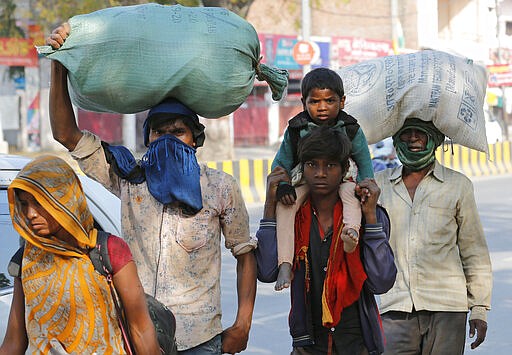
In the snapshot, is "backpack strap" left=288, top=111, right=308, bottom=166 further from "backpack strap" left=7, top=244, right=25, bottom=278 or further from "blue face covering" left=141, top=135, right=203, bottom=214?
"backpack strap" left=7, top=244, right=25, bottom=278

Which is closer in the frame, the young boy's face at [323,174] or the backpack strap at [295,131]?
the young boy's face at [323,174]

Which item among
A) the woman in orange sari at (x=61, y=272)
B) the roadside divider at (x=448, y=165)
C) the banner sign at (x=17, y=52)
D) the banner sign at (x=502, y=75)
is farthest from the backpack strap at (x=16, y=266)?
the banner sign at (x=502, y=75)

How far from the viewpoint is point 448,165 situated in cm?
2484

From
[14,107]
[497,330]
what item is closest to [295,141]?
[497,330]

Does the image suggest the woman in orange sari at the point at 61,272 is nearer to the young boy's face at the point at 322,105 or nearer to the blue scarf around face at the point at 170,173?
the blue scarf around face at the point at 170,173

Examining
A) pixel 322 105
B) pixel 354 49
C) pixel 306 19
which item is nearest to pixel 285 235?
pixel 322 105

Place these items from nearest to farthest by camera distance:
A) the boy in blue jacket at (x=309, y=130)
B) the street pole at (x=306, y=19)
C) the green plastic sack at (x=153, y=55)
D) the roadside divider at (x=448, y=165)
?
the green plastic sack at (x=153, y=55)
the boy in blue jacket at (x=309, y=130)
the roadside divider at (x=448, y=165)
the street pole at (x=306, y=19)

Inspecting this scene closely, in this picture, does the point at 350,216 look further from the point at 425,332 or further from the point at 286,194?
the point at 425,332

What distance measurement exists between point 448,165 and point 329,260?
21380 mm

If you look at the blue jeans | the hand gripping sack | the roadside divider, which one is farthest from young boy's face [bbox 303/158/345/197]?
the roadside divider

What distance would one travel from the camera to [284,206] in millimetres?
3889

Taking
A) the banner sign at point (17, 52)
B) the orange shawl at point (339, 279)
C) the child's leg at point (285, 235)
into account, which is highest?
the banner sign at point (17, 52)

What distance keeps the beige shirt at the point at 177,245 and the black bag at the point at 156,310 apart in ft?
0.56

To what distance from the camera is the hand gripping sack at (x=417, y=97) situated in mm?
4723
